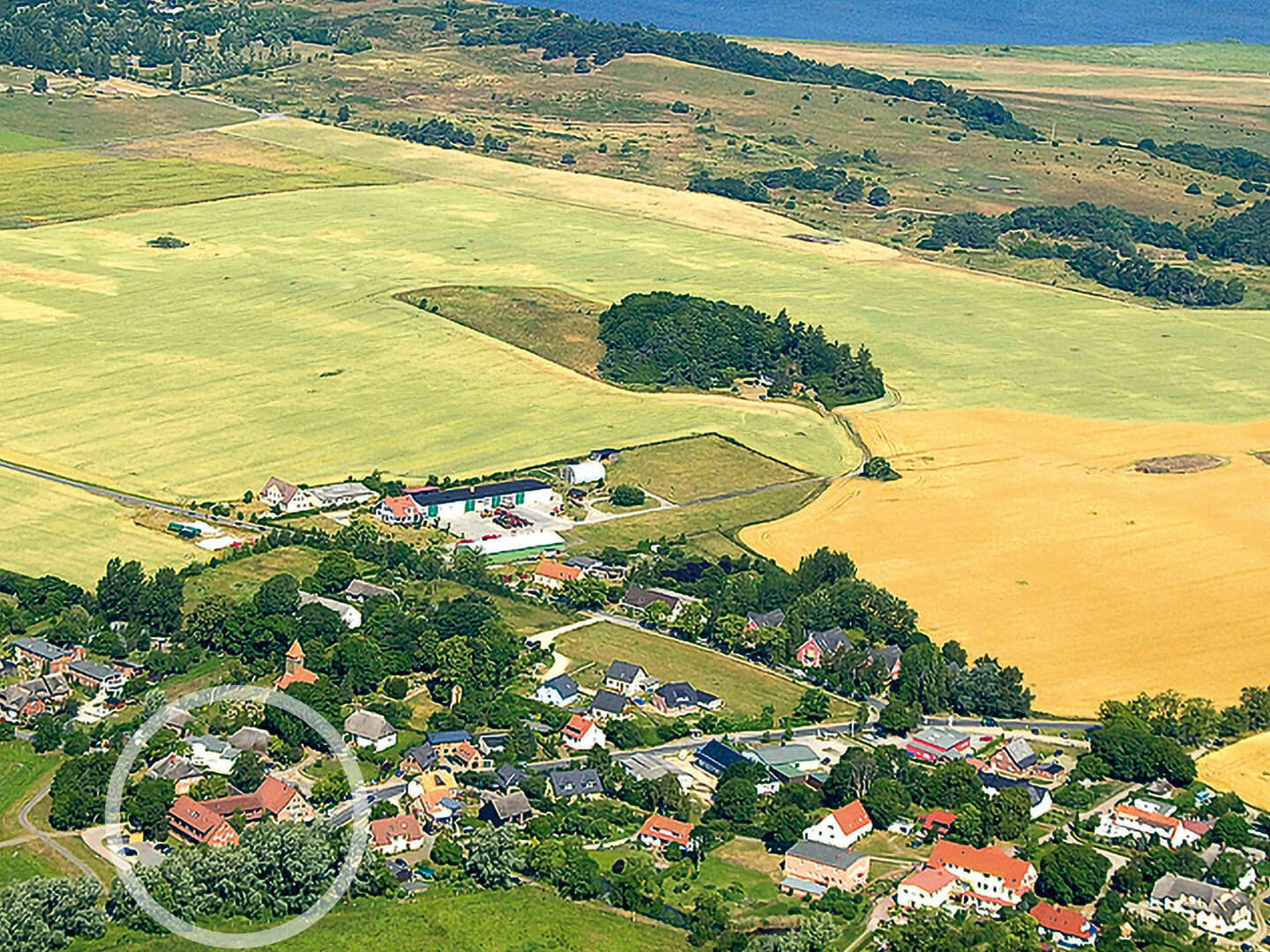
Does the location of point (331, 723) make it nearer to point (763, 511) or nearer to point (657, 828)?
point (657, 828)

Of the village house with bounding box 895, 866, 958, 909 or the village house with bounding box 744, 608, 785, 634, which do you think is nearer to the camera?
the village house with bounding box 895, 866, 958, 909

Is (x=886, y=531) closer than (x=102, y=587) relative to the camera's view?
No

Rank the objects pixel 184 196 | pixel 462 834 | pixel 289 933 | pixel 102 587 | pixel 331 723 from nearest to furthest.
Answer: pixel 289 933 → pixel 462 834 → pixel 331 723 → pixel 102 587 → pixel 184 196

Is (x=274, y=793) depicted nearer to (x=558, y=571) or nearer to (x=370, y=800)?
(x=370, y=800)

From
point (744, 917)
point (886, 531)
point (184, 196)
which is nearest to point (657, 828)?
point (744, 917)

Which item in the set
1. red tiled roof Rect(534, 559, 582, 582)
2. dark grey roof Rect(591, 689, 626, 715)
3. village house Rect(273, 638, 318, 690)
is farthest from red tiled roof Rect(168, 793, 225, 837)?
red tiled roof Rect(534, 559, 582, 582)

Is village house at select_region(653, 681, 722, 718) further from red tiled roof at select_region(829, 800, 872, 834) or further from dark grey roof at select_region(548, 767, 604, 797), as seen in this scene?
red tiled roof at select_region(829, 800, 872, 834)

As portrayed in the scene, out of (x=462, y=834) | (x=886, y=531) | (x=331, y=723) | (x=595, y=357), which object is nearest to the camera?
(x=462, y=834)
